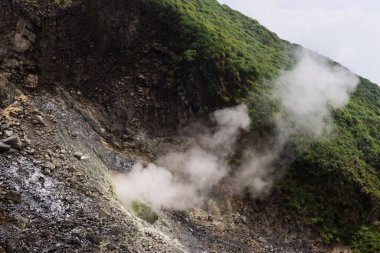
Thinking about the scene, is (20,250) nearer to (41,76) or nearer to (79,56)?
(41,76)

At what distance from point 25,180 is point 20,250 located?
276 cm

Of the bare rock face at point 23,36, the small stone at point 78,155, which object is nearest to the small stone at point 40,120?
the small stone at point 78,155

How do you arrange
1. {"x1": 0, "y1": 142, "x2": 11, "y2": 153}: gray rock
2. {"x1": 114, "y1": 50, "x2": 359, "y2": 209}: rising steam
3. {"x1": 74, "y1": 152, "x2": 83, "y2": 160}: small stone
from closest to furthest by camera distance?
1. {"x1": 0, "y1": 142, "x2": 11, "y2": 153}: gray rock
2. {"x1": 74, "y1": 152, "x2": 83, "y2": 160}: small stone
3. {"x1": 114, "y1": 50, "x2": 359, "y2": 209}: rising steam

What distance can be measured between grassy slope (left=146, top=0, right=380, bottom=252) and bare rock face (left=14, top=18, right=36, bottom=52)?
6.55 metres

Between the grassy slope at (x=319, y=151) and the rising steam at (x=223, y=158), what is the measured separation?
88cm

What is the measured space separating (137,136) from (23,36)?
7.06m

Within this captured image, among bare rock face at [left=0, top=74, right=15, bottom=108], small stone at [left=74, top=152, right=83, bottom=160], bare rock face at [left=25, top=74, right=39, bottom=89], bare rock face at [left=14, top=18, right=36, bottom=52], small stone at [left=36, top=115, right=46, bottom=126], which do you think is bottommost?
small stone at [left=74, top=152, right=83, bottom=160]

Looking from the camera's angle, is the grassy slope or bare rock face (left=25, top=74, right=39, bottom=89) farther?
the grassy slope

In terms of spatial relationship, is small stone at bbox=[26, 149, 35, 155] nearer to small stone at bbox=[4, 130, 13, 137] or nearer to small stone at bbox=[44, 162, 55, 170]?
small stone at bbox=[44, 162, 55, 170]

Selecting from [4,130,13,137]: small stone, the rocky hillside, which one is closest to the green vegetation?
the rocky hillside

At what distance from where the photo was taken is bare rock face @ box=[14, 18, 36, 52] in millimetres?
18953

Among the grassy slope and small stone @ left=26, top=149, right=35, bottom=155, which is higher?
the grassy slope

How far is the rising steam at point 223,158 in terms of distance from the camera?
16803 mm

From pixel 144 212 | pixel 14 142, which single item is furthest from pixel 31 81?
pixel 144 212
